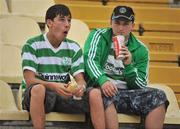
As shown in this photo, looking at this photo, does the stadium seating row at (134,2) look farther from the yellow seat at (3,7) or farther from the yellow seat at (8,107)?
the yellow seat at (8,107)

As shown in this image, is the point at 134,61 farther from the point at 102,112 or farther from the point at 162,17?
the point at 162,17

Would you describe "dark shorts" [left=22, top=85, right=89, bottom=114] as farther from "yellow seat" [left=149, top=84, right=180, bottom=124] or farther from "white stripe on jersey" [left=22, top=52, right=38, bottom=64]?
"yellow seat" [left=149, top=84, right=180, bottom=124]

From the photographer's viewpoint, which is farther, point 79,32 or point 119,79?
point 79,32

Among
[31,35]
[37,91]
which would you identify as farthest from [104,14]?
[37,91]

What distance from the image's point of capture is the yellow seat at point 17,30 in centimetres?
550

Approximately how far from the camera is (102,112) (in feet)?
12.9

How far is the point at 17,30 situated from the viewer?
5586 millimetres

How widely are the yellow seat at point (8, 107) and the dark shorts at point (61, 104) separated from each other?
0.07 metres

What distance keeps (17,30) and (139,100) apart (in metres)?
1.81

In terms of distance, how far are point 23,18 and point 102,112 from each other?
82.2 inches

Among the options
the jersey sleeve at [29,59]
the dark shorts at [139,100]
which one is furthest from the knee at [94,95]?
the jersey sleeve at [29,59]

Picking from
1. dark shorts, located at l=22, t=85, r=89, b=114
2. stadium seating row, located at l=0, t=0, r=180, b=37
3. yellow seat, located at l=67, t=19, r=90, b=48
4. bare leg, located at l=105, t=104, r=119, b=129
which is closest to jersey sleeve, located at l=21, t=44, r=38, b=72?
dark shorts, located at l=22, t=85, r=89, b=114

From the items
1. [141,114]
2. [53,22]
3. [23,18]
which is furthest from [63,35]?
[23,18]

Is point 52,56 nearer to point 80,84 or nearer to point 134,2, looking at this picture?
point 80,84
